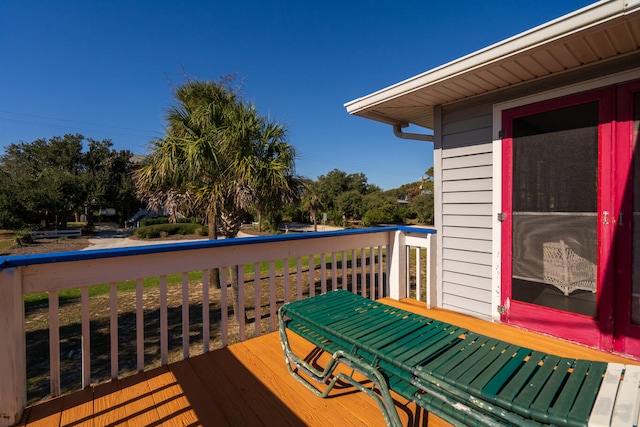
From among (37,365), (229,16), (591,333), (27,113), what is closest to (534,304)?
(591,333)

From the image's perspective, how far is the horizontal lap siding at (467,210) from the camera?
2.70 meters

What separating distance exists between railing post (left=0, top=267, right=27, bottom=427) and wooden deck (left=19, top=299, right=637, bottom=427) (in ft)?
0.35

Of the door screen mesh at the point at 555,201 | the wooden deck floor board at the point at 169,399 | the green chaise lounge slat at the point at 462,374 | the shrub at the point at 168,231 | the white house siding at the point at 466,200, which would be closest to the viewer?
the green chaise lounge slat at the point at 462,374

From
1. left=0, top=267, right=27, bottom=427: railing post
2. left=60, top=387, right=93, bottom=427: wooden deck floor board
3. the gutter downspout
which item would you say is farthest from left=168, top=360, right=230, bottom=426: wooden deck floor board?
the gutter downspout

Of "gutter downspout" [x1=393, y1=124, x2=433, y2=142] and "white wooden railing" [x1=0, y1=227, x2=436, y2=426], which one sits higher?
A: "gutter downspout" [x1=393, y1=124, x2=433, y2=142]

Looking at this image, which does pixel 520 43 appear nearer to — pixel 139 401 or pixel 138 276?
pixel 138 276

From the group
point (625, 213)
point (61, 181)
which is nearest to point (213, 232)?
point (625, 213)

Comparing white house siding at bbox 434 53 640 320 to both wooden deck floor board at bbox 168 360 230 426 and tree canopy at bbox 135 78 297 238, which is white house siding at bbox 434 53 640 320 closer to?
wooden deck floor board at bbox 168 360 230 426

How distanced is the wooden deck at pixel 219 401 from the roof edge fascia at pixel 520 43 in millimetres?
2143

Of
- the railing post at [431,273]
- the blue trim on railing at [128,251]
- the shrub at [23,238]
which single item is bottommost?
the shrub at [23,238]

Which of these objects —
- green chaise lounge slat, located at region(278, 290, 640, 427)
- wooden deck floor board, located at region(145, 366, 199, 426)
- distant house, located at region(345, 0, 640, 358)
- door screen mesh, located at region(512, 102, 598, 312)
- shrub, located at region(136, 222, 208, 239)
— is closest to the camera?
green chaise lounge slat, located at region(278, 290, 640, 427)

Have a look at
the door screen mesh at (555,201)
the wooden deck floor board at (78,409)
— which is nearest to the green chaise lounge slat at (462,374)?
the wooden deck floor board at (78,409)

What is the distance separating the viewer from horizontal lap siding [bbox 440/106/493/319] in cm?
270

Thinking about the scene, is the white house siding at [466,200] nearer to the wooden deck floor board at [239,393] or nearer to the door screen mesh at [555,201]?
the door screen mesh at [555,201]
